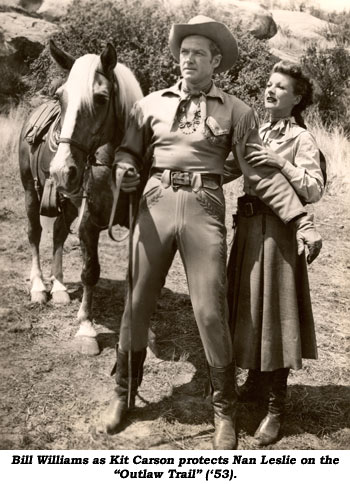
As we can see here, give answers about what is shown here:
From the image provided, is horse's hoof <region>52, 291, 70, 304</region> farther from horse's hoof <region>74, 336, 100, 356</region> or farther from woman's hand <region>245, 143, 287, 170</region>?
woman's hand <region>245, 143, 287, 170</region>

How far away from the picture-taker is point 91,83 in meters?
3.12

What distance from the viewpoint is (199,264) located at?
2.90m

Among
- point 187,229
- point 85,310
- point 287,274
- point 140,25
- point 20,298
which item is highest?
point 140,25

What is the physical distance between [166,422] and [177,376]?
641 millimetres

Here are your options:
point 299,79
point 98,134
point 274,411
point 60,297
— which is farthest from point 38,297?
point 299,79

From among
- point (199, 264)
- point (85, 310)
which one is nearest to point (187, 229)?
point (199, 264)

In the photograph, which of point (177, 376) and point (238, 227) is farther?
point (177, 376)

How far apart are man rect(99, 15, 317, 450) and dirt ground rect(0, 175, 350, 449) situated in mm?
507

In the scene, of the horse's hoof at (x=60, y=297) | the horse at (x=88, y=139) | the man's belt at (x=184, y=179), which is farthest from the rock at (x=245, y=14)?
the man's belt at (x=184, y=179)

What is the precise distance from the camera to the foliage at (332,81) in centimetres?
1143

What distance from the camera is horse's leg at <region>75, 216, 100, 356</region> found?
423 cm

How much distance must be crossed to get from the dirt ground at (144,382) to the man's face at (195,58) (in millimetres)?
2108
